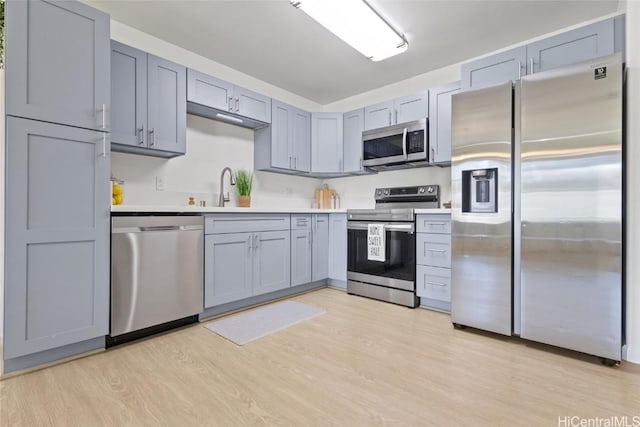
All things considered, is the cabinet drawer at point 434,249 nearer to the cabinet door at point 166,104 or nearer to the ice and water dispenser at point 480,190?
the ice and water dispenser at point 480,190

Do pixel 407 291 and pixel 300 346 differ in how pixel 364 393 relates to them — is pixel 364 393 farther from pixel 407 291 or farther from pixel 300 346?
pixel 407 291

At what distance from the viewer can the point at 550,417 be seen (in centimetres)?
139

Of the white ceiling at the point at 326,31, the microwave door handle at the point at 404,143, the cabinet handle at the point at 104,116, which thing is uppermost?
the white ceiling at the point at 326,31

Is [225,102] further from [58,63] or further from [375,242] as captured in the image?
[375,242]

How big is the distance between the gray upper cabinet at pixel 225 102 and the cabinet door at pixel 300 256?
1331mm

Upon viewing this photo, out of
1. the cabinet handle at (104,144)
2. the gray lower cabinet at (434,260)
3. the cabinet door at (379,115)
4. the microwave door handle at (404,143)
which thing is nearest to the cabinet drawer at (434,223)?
the gray lower cabinet at (434,260)

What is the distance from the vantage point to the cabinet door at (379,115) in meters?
3.62

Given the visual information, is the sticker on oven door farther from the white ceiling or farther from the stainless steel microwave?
the white ceiling

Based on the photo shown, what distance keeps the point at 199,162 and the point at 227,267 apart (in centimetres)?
121


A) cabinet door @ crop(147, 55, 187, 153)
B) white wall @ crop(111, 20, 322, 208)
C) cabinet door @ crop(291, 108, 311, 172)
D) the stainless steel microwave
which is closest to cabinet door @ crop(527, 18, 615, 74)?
the stainless steel microwave

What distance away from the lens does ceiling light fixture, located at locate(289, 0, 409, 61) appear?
228cm

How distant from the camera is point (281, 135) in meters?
3.72

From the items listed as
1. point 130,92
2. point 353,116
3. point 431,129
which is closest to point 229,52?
point 130,92

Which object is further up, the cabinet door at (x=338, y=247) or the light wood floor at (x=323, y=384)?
the cabinet door at (x=338, y=247)
